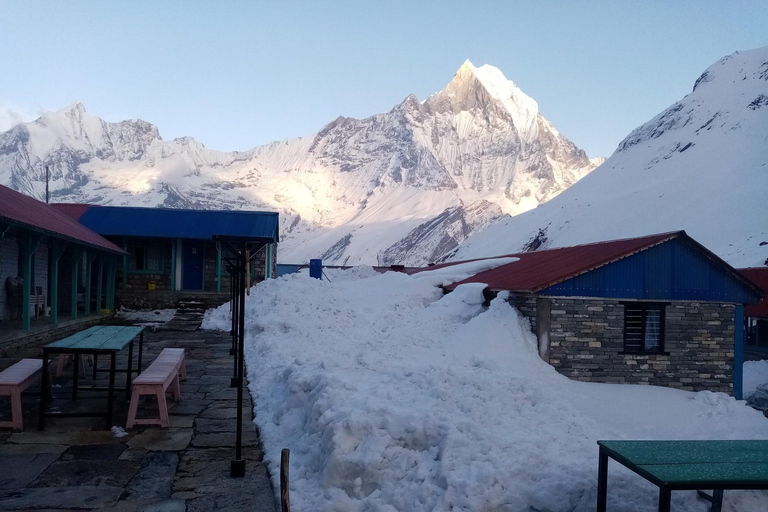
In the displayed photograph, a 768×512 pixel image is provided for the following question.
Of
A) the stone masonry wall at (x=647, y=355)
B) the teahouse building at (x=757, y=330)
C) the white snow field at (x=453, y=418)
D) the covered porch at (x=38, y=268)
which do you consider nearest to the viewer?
the white snow field at (x=453, y=418)

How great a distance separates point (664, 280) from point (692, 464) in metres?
7.94

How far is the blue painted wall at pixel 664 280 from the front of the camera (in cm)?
1058

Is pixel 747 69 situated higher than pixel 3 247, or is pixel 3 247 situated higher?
pixel 747 69

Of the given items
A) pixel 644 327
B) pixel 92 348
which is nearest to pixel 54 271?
pixel 92 348

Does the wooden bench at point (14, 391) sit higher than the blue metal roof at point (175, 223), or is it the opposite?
the blue metal roof at point (175, 223)

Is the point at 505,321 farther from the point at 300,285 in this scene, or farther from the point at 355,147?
the point at 355,147

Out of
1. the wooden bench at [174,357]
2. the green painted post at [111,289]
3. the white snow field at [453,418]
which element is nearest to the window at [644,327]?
the white snow field at [453,418]

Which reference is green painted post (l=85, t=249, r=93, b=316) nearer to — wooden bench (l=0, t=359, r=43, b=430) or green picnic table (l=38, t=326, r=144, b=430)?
green picnic table (l=38, t=326, r=144, b=430)

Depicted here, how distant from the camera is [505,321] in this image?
415 inches

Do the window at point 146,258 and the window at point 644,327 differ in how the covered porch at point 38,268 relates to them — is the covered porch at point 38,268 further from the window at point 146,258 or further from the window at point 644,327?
the window at point 644,327

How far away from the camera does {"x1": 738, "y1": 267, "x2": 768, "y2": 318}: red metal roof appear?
19.5 metres

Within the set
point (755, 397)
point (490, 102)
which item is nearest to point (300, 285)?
point (755, 397)

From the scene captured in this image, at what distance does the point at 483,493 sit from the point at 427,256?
86.0m

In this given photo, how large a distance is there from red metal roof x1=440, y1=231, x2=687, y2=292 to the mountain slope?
3406 centimetres
